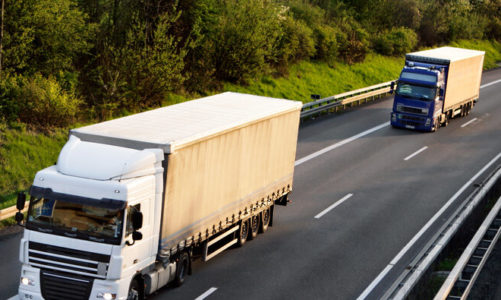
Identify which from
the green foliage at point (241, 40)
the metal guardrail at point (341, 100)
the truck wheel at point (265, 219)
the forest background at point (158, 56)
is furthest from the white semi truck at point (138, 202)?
the green foliage at point (241, 40)

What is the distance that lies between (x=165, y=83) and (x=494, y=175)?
1414cm

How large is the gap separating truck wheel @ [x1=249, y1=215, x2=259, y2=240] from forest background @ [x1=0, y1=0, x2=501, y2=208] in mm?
6713

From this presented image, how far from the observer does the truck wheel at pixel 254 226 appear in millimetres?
19245

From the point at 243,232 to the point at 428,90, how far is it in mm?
18767

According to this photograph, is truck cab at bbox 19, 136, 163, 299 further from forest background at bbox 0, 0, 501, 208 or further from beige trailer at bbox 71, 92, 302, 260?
forest background at bbox 0, 0, 501, 208

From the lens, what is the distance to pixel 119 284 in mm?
13219

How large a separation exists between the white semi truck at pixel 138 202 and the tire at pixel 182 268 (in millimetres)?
32

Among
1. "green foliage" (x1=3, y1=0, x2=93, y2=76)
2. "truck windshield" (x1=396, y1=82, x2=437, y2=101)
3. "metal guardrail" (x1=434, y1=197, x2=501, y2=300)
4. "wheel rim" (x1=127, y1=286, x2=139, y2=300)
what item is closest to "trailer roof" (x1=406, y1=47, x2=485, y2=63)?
"truck windshield" (x1=396, y1=82, x2=437, y2=101)

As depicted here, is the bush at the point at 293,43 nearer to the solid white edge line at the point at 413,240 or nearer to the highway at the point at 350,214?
the highway at the point at 350,214

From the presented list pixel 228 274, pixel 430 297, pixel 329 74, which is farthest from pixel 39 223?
pixel 329 74

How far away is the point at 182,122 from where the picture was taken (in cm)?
1667

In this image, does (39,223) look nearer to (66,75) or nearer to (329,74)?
(66,75)

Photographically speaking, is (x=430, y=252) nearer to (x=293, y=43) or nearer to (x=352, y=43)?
(x=293, y=43)

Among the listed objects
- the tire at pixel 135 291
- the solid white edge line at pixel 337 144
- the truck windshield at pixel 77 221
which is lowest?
the solid white edge line at pixel 337 144
